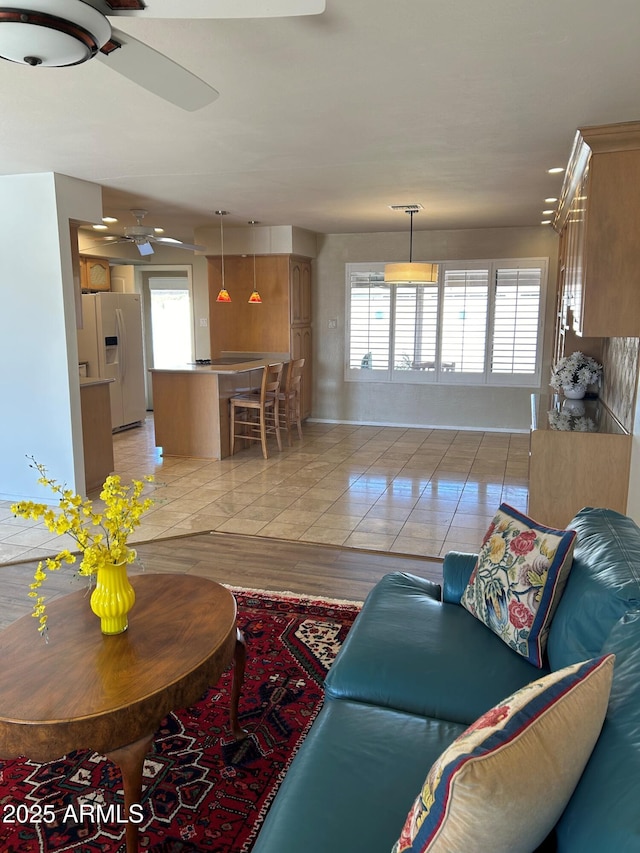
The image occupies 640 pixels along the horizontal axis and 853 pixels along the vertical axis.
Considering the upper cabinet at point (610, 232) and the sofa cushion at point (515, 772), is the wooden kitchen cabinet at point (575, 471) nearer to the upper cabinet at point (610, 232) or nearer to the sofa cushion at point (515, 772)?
the upper cabinet at point (610, 232)

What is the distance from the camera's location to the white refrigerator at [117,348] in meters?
7.64

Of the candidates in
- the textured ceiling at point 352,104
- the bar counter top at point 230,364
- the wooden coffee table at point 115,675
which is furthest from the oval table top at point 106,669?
the bar counter top at point 230,364

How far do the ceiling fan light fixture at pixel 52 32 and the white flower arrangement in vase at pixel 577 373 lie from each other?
4.33 m

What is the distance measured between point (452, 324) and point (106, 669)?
22.5 feet

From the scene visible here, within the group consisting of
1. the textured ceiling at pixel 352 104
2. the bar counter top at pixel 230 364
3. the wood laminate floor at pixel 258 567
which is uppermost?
the textured ceiling at pixel 352 104

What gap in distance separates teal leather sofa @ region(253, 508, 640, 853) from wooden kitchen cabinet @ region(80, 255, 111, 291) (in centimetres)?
720

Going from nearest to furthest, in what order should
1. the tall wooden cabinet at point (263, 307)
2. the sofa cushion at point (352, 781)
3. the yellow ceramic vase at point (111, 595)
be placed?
the sofa cushion at point (352, 781)
the yellow ceramic vase at point (111, 595)
the tall wooden cabinet at point (263, 307)

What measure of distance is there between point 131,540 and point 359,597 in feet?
5.57

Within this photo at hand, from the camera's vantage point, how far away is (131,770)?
1688mm

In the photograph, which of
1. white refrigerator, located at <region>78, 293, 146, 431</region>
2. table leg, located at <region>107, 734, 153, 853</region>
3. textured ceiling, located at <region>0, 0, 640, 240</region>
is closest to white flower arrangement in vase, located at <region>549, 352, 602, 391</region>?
textured ceiling, located at <region>0, 0, 640, 240</region>

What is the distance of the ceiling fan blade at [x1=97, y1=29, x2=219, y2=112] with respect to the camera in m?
1.87

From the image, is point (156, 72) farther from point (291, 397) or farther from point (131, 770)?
point (291, 397)

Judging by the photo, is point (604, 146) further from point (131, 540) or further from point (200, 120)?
point (131, 540)

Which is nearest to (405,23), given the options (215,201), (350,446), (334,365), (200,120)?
(200,120)
